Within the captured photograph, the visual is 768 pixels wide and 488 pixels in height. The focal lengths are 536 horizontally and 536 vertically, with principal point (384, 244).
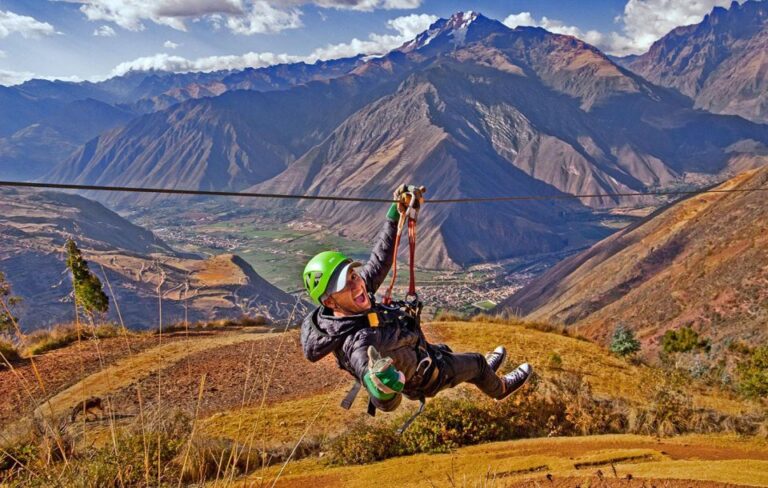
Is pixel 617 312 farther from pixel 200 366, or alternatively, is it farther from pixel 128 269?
pixel 128 269

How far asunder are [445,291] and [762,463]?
513 ft

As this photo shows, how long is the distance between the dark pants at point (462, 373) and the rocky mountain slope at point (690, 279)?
113ft

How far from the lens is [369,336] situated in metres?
5.29

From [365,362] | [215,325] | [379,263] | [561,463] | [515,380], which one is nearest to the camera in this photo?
[365,362]

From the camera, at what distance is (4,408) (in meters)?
12.5

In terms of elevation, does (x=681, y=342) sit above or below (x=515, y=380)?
below

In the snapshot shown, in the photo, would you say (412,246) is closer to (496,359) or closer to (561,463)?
(496,359)

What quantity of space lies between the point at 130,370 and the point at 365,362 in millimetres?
12372

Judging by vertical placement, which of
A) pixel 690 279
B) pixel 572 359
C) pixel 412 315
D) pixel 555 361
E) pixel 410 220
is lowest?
pixel 690 279

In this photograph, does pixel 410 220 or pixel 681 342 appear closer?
pixel 410 220

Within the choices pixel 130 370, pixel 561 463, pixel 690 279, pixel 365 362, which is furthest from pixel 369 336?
pixel 690 279

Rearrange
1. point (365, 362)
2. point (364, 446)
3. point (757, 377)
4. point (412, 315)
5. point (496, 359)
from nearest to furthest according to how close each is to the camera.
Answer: point (365, 362) < point (412, 315) < point (496, 359) < point (364, 446) < point (757, 377)

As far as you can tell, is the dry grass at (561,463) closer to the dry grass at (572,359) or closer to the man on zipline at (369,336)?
the man on zipline at (369,336)

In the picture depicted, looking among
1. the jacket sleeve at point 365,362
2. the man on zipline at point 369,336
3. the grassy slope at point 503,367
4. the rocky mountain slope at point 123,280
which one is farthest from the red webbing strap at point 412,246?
the rocky mountain slope at point 123,280
